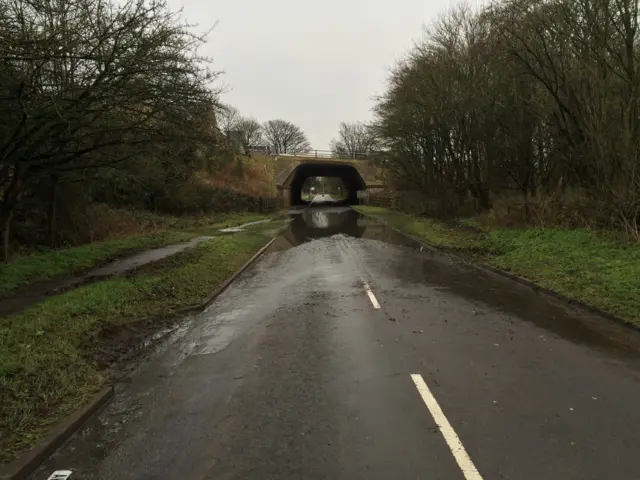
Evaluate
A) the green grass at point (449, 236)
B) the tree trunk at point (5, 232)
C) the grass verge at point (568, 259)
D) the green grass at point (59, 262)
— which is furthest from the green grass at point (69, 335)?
the green grass at point (449, 236)

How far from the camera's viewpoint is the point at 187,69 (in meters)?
13.0

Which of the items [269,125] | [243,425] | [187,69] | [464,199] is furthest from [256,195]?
[269,125]

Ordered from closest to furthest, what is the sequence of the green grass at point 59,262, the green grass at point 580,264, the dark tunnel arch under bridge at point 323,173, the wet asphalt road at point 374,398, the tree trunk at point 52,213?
the wet asphalt road at point 374,398 < the green grass at point 580,264 < the green grass at point 59,262 < the tree trunk at point 52,213 < the dark tunnel arch under bridge at point 323,173

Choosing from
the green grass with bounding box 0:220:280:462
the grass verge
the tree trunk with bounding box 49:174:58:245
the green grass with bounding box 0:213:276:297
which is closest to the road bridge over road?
the grass verge

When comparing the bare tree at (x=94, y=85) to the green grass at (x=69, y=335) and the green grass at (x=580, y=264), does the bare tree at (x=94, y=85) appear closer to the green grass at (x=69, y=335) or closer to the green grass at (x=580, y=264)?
the green grass at (x=69, y=335)

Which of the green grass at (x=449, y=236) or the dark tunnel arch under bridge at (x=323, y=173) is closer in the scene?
the green grass at (x=449, y=236)

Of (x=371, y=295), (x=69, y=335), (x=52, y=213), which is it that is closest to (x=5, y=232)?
(x=52, y=213)

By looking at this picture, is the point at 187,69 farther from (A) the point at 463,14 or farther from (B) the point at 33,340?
(A) the point at 463,14

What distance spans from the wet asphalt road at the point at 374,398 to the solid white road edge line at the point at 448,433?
0.03 metres

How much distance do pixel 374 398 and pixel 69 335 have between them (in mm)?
4984

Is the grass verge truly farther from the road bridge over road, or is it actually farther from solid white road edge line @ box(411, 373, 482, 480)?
the road bridge over road

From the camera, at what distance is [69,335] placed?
7734 mm

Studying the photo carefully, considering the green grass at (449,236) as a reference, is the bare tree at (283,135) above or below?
above

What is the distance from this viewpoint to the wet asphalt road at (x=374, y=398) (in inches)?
167
